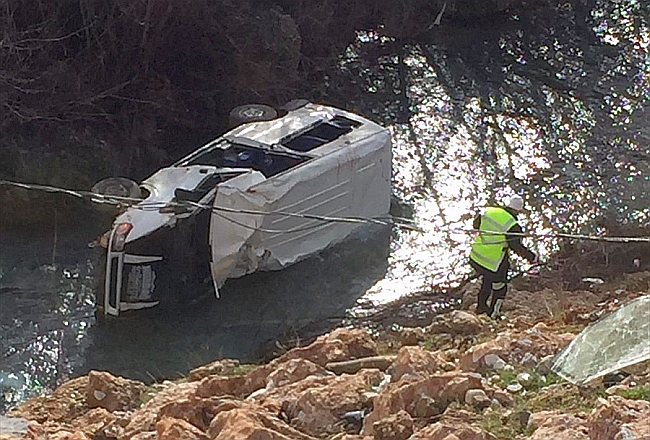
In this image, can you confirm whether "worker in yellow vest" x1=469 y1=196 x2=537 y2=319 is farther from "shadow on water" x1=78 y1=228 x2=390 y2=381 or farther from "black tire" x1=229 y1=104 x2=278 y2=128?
"black tire" x1=229 y1=104 x2=278 y2=128

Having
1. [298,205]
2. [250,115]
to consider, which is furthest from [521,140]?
[298,205]

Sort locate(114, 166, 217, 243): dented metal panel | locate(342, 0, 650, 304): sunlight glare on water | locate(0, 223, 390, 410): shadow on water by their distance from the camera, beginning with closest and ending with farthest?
locate(0, 223, 390, 410): shadow on water < locate(114, 166, 217, 243): dented metal panel < locate(342, 0, 650, 304): sunlight glare on water

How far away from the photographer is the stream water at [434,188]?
9.55 metres

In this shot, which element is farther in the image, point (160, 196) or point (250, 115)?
point (250, 115)

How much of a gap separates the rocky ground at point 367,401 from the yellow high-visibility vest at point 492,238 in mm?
1282

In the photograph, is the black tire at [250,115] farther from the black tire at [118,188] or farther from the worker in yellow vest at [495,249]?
the worker in yellow vest at [495,249]

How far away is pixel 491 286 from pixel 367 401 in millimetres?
3930

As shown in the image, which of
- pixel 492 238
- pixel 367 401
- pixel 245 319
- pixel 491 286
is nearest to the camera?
pixel 367 401

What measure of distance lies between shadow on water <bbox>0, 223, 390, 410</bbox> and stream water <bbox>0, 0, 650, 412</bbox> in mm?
18

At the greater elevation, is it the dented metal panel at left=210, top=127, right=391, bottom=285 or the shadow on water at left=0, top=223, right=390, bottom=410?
the dented metal panel at left=210, top=127, right=391, bottom=285

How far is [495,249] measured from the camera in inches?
348

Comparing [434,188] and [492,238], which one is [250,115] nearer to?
[434,188]

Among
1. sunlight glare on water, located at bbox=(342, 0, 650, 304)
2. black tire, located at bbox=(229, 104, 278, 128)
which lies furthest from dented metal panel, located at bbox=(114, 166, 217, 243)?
black tire, located at bbox=(229, 104, 278, 128)

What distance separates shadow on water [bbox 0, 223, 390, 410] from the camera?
30.0ft
